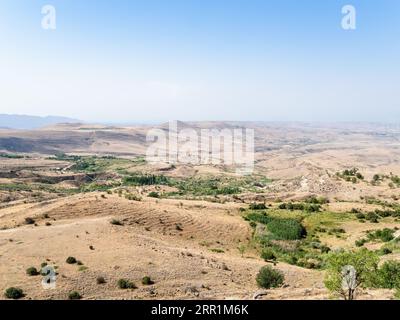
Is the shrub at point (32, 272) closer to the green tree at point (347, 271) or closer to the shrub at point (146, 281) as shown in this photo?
the shrub at point (146, 281)

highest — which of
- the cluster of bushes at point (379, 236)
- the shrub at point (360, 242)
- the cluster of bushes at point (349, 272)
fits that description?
the cluster of bushes at point (349, 272)

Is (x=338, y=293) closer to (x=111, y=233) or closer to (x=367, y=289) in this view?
(x=367, y=289)

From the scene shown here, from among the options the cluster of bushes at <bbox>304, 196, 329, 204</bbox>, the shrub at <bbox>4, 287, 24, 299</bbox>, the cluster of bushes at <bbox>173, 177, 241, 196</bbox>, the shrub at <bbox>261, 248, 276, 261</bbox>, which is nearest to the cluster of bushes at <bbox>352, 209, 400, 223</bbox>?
the cluster of bushes at <bbox>304, 196, 329, 204</bbox>

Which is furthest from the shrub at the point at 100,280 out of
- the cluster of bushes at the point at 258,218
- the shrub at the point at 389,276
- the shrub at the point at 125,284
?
the cluster of bushes at the point at 258,218

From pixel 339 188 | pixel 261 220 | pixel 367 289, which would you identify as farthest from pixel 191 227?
pixel 339 188

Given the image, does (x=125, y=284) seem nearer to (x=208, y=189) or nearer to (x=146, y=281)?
(x=146, y=281)
